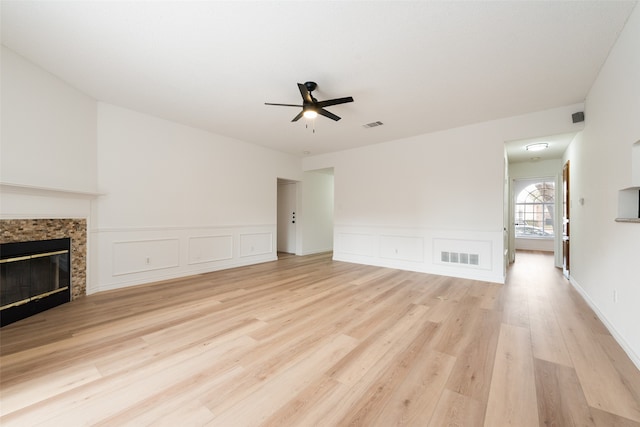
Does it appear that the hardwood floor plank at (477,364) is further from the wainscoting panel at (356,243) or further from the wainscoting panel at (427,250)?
the wainscoting panel at (356,243)

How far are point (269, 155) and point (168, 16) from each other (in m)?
4.07

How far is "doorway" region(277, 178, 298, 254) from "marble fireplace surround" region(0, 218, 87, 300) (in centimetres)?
440

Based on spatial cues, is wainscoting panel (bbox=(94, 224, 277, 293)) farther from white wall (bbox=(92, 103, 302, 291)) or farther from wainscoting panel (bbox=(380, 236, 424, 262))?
wainscoting panel (bbox=(380, 236, 424, 262))

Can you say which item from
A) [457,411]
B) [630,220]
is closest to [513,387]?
[457,411]

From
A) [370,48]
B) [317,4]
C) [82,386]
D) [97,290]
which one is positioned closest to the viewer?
[82,386]

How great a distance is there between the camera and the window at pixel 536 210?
330 inches

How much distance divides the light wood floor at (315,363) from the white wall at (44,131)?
1.58m

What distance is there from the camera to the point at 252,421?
134cm

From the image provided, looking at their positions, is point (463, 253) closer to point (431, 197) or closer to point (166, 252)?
point (431, 197)

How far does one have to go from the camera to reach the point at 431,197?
194 inches

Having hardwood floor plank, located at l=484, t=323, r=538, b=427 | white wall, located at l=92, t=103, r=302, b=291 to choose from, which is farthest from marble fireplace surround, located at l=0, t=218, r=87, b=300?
hardwood floor plank, located at l=484, t=323, r=538, b=427

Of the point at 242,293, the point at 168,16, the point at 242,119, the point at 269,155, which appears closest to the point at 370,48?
the point at 168,16

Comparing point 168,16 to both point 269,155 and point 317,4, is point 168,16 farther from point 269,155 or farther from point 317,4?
point 269,155

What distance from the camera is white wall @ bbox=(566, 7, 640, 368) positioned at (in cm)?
199
